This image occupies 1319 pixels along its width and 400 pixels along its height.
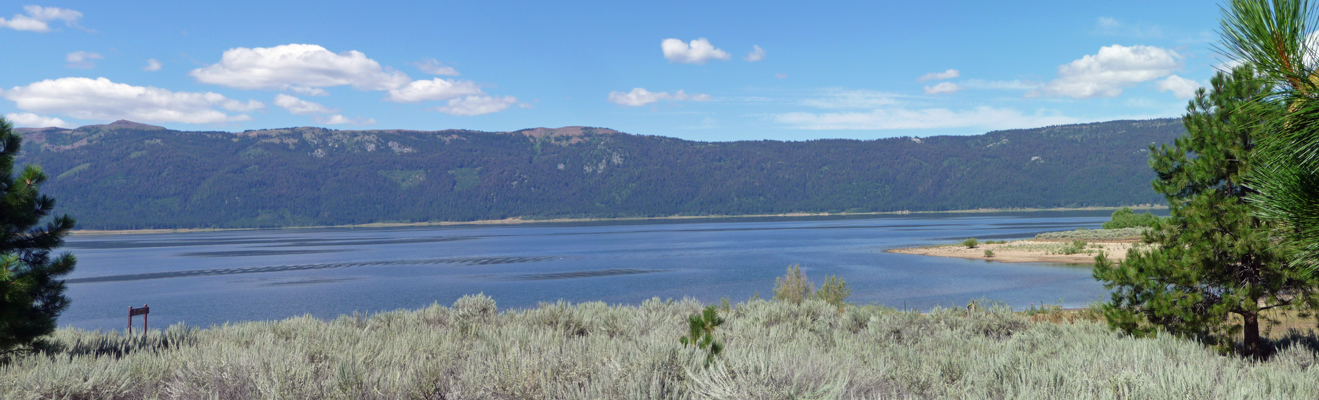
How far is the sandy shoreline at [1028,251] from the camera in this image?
51.7 meters

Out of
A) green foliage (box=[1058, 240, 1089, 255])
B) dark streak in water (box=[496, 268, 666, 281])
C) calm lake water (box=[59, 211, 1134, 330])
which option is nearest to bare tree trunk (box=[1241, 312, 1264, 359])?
calm lake water (box=[59, 211, 1134, 330])

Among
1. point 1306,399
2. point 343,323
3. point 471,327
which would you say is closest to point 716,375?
point 1306,399

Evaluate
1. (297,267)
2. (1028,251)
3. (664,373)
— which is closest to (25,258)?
(664,373)

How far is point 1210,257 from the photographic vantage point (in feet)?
27.0

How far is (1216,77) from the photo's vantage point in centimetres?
908

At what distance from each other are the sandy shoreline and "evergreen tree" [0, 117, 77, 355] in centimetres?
5362

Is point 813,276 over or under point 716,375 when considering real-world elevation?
under

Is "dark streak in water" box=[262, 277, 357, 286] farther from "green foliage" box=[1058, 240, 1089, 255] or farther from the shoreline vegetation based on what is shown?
"green foliage" box=[1058, 240, 1089, 255]

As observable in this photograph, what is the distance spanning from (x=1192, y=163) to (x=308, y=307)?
138 ft

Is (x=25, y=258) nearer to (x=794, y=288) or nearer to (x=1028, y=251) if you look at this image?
(x=794, y=288)

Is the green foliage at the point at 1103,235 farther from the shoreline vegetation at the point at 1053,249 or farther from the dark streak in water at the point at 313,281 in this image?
the dark streak in water at the point at 313,281

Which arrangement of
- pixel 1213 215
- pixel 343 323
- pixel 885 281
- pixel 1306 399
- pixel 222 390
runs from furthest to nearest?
1. pixel 885 281
2. pixel 343 323
3. pixel 1213 215
4. pixel 222 390
5. pixel 1306 399

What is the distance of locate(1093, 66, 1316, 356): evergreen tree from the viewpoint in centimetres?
810

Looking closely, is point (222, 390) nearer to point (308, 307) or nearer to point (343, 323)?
point (343, 323)
